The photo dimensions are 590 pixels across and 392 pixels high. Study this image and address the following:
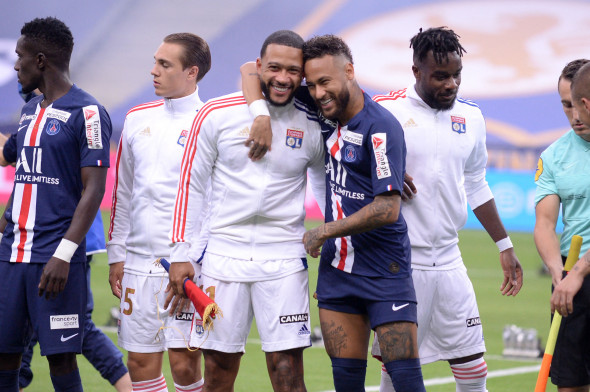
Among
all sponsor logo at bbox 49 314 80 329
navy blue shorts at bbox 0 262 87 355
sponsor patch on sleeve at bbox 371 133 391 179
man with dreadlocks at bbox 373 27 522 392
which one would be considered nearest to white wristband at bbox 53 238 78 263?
navy blue shorts at bbox 0 262 87 355

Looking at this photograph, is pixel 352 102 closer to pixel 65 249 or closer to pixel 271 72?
pixel 271 72

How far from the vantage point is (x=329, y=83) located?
16.6ft

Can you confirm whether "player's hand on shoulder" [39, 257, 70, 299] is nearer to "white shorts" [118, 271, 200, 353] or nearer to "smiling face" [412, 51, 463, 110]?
"white shorts" [118, 271, 200, 353]

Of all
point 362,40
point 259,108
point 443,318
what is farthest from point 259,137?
point 362,40

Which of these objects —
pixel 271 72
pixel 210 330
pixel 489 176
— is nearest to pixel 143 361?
pixel 210 330

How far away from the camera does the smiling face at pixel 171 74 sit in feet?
20.5

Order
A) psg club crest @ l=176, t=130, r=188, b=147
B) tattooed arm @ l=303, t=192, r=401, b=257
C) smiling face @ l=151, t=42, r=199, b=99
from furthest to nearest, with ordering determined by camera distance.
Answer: smiling face @ l=151, t=42, r=199, b=99
psg club crest @ l=176, t=130, r=188, b=147
tattooed arm @ l=303, t=192, r=401, b=257

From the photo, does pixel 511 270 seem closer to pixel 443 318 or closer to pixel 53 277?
pixel 443 318

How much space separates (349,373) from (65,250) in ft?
5.65

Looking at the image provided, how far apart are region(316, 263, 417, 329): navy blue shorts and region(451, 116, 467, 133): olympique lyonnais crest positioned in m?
1.05

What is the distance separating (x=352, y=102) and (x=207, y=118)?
801 mm

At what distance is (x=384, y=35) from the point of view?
2928 cm

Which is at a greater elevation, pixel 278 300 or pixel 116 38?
pixel 116 38

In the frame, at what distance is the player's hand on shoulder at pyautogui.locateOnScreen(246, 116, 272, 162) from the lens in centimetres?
513
